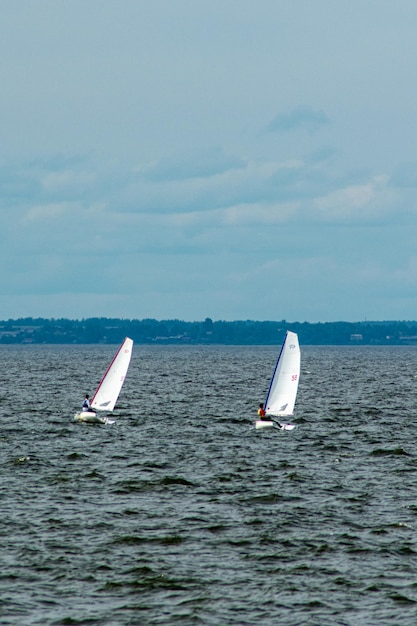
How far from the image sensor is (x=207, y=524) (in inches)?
1460

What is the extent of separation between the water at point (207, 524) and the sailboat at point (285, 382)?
1891 mm

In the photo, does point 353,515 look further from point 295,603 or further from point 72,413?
point 72,413

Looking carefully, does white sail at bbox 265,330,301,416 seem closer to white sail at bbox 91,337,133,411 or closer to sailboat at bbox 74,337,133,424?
sailboat at bbox 74,337,133,424

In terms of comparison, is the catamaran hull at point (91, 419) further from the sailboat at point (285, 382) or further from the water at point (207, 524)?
the sailboat at point (285, 382)

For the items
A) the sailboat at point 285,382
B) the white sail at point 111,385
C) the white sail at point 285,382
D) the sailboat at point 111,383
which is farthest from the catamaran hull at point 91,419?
the white sail at point 285,382

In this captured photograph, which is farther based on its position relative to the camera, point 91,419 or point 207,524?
point 91,419

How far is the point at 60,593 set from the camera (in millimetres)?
28875

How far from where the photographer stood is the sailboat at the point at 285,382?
69625mm

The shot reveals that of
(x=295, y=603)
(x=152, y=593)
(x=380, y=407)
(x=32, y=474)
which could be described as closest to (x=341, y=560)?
(x=295, y=603)

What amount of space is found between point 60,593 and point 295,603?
21.4 feet

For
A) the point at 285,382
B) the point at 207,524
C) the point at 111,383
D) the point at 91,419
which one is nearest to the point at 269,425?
the point at 285,382

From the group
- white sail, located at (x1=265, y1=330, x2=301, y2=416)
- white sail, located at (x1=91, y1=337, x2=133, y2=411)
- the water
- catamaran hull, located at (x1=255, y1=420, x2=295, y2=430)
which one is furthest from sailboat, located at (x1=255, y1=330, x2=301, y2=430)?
white sail, located at (x1=91, y1=337, x2=133, y2=411)

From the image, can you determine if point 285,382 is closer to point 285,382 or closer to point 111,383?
point 285,382

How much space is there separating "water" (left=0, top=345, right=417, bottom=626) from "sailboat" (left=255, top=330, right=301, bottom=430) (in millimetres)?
1891
